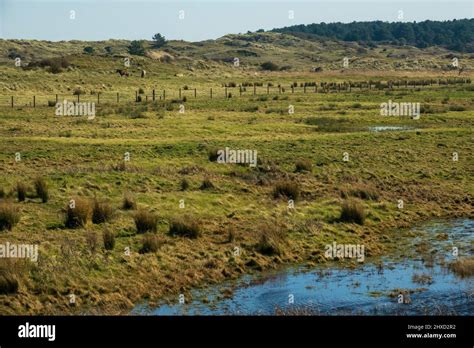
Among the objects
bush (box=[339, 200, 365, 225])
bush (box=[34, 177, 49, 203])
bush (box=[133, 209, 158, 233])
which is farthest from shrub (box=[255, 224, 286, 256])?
bush (box=[34, 177, 49, 203])

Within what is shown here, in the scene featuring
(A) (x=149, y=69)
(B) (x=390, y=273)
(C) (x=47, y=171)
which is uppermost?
(A) (x=149, y=69)

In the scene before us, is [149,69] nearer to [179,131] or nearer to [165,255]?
[179,131]

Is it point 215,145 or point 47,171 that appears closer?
point 47,171

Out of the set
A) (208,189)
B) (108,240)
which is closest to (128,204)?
(108,240)

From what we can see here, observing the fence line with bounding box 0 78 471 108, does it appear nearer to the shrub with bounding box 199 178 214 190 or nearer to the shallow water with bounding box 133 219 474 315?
the shrub with bounding box 199 178 214 190

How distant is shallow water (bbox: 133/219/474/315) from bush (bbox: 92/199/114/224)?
240 inches

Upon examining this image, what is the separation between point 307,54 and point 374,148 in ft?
484

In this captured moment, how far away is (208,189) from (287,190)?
3.37 metres

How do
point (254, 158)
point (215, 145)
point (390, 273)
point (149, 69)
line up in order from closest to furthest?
1. point (390, 273)
2. point (254, 158)
3. point (215, 145)
4. point (149, 69)

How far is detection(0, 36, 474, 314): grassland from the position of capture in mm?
20344

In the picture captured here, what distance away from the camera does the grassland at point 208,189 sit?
66.7ft

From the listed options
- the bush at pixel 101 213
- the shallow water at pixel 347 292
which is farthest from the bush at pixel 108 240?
the shallow water at pixel 347 292

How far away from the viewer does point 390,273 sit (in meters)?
21.5
